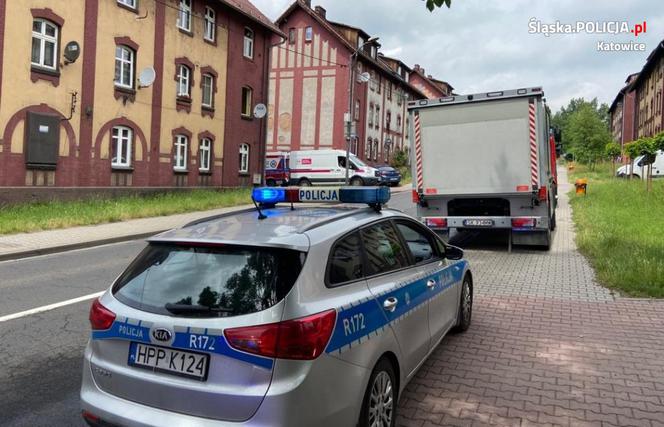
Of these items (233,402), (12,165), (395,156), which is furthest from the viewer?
(395,156)

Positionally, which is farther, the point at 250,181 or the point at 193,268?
the point at 250,181

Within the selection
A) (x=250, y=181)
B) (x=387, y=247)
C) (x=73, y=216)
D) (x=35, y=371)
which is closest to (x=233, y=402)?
(x=387, y=247)

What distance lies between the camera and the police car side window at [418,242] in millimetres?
4305

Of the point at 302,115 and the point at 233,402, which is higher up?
the point at 302,115

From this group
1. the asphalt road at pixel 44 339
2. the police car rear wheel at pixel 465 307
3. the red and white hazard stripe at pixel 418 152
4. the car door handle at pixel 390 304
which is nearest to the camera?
the car door handle at pixel 390 304

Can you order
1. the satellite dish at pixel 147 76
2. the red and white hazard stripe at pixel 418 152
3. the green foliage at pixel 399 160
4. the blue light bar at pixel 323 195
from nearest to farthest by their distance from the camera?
the blue light bar at pixel 323 195 < the red and white hazard stripe at pixel 418 152 < the satellite dish at pixel 147 76 < the green foliage at pixel 399 160

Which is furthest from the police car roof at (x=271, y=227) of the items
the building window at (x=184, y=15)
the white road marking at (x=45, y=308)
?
the building window at (x=184, y=15)

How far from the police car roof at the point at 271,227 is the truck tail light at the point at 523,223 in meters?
7.84

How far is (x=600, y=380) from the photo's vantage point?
453 cm

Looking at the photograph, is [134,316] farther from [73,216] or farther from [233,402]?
[73,216]

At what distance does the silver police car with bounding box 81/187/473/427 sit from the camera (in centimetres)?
266

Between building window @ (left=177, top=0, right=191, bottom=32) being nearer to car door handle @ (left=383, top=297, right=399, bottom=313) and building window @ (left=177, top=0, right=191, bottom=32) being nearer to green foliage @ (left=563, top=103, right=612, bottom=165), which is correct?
car door handle @ (left=383, top=297, right=399, bottom=313)

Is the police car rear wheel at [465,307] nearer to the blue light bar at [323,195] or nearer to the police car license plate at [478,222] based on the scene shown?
the blue light bar at [323,195]

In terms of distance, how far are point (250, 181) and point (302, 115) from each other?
15.4 m
